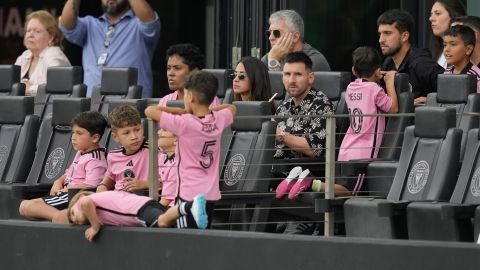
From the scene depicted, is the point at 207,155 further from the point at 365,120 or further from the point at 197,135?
the point at 365,120

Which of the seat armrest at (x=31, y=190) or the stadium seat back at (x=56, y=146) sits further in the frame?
the stadium seat back at (x=56, y=146)

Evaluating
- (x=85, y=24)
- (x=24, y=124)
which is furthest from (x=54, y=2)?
(x=24, y=124)

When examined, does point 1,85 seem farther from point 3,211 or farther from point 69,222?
point 69,222

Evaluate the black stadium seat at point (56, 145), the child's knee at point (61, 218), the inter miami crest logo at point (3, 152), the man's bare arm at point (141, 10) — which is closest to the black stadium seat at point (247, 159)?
the child's knee at point (61, 218)

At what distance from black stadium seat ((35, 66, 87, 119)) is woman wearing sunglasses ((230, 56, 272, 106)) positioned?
8.27 ft

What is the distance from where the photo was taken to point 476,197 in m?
11.7

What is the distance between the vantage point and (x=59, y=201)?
510 inches

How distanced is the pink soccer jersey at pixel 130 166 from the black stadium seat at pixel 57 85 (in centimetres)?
292

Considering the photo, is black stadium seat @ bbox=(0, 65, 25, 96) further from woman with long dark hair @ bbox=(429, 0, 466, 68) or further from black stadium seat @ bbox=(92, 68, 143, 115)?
woman with long dark hair @ bbox=(429, 0, 466, 68)

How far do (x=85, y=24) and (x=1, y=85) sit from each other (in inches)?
42.5

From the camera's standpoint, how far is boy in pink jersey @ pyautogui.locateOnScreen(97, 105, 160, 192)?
40.9ft

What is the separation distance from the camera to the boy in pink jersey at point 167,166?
12.1 m

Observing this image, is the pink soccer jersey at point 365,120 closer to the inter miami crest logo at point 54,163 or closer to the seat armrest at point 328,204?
the seat armrest at point 328,204

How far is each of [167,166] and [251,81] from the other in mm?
1405
